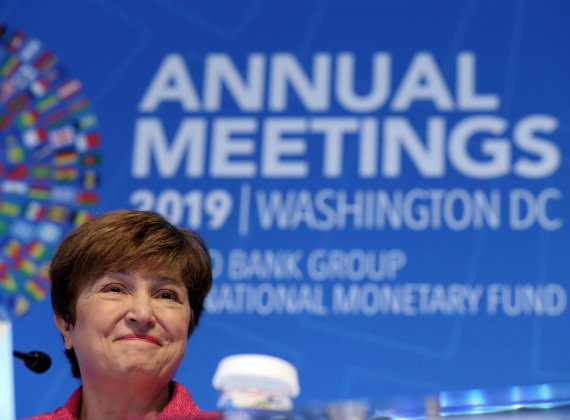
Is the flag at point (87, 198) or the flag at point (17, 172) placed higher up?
the flag at point (17, 172)

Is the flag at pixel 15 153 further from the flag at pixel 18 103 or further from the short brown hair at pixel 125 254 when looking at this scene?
the short brown hair at pixel 125 254

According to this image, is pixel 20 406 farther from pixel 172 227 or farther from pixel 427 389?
pixel 172 227

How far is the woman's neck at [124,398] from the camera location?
5.31ft

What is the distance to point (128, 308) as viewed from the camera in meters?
1.62

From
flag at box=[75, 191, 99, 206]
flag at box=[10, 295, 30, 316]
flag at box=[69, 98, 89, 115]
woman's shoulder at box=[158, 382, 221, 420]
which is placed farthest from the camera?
flag at box=[69, 98, 89, 115]

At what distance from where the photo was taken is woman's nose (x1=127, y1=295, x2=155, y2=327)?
1.61m

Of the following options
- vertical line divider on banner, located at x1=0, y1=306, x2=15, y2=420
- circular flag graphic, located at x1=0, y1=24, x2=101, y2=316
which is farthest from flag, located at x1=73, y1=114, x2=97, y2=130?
vertical line divider on banner, located at x1=0, y1=306, x2=15, y2=420

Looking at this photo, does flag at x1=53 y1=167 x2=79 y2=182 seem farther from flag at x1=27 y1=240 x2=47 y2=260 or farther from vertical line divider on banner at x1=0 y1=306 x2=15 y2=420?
vertical line divider on banner at x1=0 y1=306 x2=15 y2=420

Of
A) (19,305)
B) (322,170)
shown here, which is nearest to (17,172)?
(19,305)

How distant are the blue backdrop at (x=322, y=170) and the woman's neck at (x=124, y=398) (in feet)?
3.54

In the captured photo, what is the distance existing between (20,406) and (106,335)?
128 centimetres

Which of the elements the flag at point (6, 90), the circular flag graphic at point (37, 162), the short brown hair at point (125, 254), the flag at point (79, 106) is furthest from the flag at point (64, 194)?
the short brown hair at point (125, 254)

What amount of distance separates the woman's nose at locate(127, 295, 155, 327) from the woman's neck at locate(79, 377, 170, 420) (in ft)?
0.27

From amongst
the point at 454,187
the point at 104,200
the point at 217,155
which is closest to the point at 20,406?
the point at 104,200
